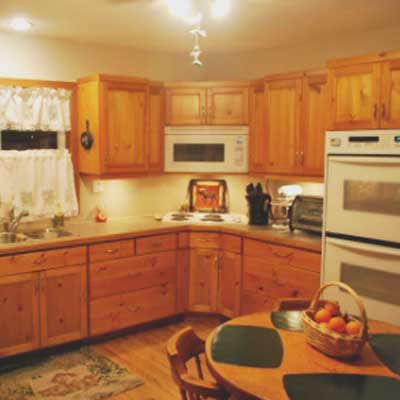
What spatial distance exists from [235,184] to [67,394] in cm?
253

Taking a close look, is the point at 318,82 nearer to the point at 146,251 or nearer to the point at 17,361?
the point at 146,251

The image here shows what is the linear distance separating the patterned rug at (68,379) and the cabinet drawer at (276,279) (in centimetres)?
121

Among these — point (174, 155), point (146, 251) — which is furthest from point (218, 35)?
point (146, 251)

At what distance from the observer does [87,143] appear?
13.7 ft

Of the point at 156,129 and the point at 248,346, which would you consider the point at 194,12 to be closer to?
the point at 156,129

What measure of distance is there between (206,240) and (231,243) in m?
0.23

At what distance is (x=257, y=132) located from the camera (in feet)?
14.3

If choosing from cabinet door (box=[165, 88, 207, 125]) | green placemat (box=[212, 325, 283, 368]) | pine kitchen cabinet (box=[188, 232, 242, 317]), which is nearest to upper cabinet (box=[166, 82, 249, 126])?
cabinet door (box=[165, 88, 207, 125])

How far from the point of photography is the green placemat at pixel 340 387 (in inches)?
64.5

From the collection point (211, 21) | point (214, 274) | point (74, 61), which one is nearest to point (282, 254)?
point (214, 274)

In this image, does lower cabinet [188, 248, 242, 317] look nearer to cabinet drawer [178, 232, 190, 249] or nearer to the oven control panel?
cabinet drawer [178, 232, 190, 249]

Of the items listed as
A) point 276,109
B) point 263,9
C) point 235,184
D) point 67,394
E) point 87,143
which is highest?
point 263,9

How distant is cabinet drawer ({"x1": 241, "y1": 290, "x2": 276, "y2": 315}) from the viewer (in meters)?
3.93

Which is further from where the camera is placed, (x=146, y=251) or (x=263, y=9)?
(x=146, y=251)
